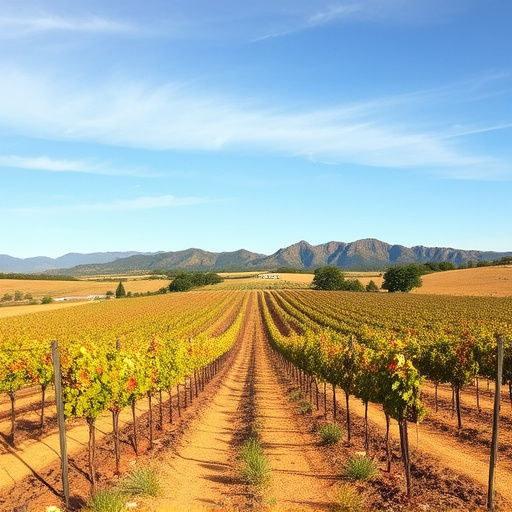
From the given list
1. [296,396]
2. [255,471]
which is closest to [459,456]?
[255,471]

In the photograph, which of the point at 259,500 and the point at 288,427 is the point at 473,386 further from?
the point at 259,500

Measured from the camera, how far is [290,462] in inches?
551

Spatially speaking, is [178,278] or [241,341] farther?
[178,278]

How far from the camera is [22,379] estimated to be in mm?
15750

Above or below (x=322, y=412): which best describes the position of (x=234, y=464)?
above

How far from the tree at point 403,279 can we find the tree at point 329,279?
768 inches

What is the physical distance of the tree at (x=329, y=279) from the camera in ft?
481

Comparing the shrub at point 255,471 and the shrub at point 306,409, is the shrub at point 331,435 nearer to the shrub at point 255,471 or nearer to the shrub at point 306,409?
the shrub at point 255,471

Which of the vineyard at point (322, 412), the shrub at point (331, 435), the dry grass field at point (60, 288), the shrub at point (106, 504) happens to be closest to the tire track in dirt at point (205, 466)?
the vineyard at point (322, 412)

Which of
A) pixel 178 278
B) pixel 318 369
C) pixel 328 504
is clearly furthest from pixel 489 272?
pixel 328 504

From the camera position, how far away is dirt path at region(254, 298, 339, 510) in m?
11.1

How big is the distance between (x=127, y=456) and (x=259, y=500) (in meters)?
6.08

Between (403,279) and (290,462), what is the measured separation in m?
121

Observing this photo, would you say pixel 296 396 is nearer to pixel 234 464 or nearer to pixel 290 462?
pixel 290 462
